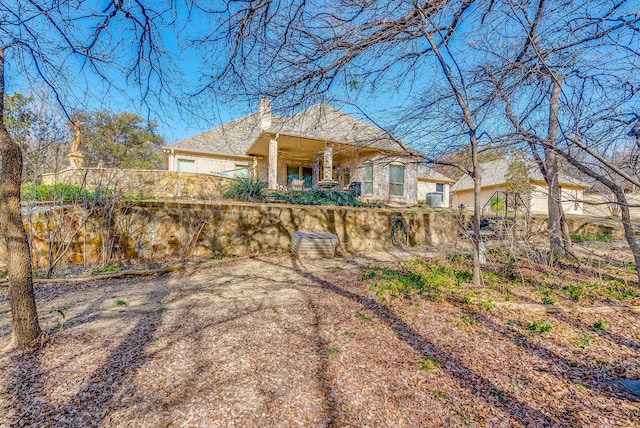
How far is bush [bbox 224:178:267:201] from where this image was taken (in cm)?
812

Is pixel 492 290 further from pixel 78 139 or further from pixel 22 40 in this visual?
pixel 78 139

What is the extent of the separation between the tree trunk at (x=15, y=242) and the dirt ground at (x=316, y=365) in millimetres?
206

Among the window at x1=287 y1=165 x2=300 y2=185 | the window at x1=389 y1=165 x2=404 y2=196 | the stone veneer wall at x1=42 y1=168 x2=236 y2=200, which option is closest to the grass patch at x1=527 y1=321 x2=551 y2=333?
the stone veneer wall at x1=42 y1=168 x2=236 y2=200

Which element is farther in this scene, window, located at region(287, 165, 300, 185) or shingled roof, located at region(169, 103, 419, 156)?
window, located at region(287, 165, 300, 185)

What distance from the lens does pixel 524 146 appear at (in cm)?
332

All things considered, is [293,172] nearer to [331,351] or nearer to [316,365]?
[331,351]

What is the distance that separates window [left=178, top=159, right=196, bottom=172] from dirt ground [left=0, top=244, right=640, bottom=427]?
34.0 feet

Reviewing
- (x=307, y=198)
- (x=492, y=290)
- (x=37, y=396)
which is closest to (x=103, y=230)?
(x=37, y=396)

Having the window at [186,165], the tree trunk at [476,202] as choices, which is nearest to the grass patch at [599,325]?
the tree trunk at [476,202]

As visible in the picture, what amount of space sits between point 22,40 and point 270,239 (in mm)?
5325

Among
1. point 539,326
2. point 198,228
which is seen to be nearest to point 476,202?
point 539,326

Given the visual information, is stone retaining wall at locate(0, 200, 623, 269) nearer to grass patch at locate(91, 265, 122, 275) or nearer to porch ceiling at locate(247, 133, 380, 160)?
grass patch at locate(91, 265, 122, 275)

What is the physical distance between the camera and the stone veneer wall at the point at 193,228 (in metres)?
5.23

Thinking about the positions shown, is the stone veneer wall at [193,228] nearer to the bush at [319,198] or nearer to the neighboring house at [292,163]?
the bush at [319,198]
